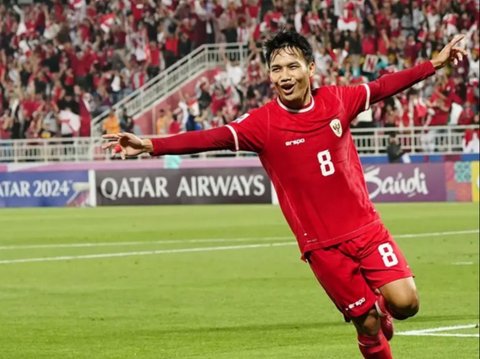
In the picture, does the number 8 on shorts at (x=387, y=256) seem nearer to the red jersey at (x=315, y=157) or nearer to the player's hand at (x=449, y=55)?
the red jersey at (x=315, y=157)

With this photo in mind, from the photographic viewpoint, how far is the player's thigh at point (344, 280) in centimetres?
896

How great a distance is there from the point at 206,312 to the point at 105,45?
30.5 m

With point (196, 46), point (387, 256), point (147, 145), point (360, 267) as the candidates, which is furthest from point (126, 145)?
point (196, 46)

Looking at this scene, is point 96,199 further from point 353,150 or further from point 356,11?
point 353,150

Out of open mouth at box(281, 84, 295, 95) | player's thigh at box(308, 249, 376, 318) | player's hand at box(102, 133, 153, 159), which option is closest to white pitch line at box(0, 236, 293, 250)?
player's thigh at box(308, 249, 376, 318)

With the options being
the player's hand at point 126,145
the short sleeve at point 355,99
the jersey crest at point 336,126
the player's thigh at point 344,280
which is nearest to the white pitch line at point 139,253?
the player's thigh at point 344,280

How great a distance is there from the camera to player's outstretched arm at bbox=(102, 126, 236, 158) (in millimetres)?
8383

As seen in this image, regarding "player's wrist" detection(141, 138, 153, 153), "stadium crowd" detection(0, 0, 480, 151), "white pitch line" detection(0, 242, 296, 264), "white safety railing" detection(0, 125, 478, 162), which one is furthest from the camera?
"stadium crowd" detection(0, 0, 480, 151)

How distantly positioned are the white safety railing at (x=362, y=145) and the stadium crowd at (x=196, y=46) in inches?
23.3

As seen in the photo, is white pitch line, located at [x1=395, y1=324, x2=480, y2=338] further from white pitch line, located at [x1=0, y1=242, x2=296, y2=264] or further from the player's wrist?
white pitch line, located at [x1=0, y1=242, x2=296, y2=264]

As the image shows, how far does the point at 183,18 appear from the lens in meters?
43.3

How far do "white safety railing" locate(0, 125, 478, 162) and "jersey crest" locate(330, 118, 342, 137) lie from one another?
25892 millimetres

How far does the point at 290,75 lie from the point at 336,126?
44cm

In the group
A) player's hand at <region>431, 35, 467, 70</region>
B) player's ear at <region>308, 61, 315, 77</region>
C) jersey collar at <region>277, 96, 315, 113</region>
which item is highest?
player's hand at <region>431, 35, 467, 70</region>
